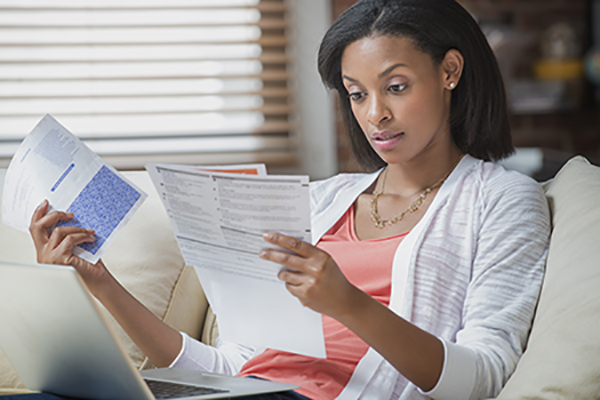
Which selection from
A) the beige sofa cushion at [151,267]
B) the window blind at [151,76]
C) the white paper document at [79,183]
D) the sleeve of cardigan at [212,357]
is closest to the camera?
the white paper document at [79,183]

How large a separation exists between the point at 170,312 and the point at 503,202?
705 millimetres

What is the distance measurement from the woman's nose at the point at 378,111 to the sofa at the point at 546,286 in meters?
0.32

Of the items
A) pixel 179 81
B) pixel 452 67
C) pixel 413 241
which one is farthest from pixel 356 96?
pixel 179 81

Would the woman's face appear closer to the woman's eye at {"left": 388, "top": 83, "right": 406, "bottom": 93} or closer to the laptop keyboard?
the woman's eye at {"left": 388, "top": 83, "right": 406, "bottom": 93}

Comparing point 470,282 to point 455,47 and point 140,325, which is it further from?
point 140,325

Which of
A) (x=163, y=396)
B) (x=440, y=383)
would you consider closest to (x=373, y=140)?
(x=440, y=383)

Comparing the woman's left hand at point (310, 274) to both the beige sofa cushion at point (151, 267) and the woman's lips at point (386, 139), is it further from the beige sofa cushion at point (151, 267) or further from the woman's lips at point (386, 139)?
the beige sofa cushion at point (151, 267)

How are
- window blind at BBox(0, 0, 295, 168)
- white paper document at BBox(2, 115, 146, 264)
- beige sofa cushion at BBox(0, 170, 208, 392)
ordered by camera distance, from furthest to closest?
window blind at BBox(0, 0, 295, 168) < beige sofa cushion at BBox(0, 170, 208, 392) < white paper document at BBox(2, 115, 146, 264)

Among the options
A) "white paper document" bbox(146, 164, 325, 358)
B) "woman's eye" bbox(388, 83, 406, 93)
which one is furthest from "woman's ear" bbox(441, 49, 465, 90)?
"white paper document" bbox(146, 164, 325, 358)

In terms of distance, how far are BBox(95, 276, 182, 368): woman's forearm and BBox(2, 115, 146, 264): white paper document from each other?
0.09m

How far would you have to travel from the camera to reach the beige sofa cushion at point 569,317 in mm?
811

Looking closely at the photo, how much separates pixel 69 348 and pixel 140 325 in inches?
11.7

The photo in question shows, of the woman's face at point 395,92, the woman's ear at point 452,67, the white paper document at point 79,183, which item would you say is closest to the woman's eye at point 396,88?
the woman's face at point 395,92

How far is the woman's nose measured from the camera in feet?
3.61
